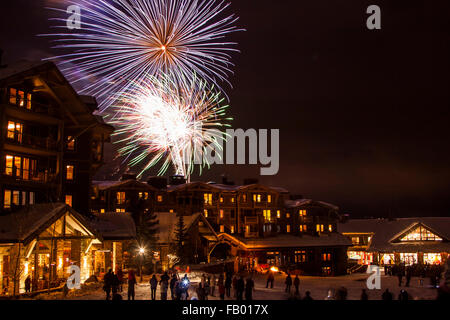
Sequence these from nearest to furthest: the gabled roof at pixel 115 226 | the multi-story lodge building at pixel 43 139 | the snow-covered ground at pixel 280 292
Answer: the snow-covered ground at pixel 280 292 → the multi-story lodge building at pixel 43 139 → the gabled roof at pixel 115 226

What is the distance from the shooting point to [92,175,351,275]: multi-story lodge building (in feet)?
216

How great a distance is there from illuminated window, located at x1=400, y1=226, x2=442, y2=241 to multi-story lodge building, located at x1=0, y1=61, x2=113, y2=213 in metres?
42.9

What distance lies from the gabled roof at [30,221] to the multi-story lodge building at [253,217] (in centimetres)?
3115

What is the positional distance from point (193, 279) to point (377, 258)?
4053cm

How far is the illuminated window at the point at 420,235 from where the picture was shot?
219ft

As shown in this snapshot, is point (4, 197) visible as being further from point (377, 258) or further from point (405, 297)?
point (377, 258)

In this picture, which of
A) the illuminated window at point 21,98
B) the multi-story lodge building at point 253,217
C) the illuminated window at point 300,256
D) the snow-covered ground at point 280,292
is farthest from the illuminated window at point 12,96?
the illuminated window at point 300,256

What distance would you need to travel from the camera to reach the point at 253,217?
234ft

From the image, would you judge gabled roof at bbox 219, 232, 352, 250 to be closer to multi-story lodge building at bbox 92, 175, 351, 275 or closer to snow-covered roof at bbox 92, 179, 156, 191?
multi-story lodge building at bbox 92, 175, 351, 275

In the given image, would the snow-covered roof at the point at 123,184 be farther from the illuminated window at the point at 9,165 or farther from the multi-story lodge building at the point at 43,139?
the illuminated window at the point at 9,165

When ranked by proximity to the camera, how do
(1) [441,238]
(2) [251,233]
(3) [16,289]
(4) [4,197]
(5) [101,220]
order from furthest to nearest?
(2) [251,233]
(1) [441,238]
(5) [101,220]
(4) [4,197]
(3) [16,289]

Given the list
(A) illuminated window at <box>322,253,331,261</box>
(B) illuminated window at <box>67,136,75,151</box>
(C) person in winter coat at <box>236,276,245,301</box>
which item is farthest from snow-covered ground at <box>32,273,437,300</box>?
(A) illuminated window at <box>322,253,331,261</box>
